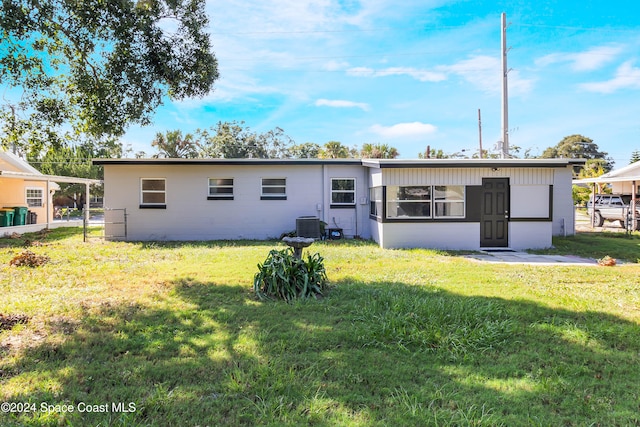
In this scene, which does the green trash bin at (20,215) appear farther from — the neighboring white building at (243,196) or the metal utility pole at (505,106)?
the metal utility pole at (505,106)

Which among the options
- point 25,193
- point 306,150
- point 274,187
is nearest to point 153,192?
point 274,187

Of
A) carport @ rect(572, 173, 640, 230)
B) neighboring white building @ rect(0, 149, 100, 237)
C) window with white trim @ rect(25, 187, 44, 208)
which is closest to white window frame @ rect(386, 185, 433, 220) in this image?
carport @ rect(572, 173, 640, 230)

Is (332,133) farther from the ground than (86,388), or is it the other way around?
(332,133)

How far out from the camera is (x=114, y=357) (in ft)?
11.8

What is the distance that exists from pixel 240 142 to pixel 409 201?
2921 centimetres

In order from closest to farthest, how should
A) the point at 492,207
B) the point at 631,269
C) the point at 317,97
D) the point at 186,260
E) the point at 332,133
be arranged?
1. the point at 631,269
2. the point at 186,260
3. the point at 492,207
4. the point at 317,97
5. the point at 332,133

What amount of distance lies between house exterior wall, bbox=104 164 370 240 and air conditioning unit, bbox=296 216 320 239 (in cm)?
108

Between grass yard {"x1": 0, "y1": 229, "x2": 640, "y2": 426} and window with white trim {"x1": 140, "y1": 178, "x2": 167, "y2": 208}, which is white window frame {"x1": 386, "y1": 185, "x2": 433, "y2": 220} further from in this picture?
window with white trim {"x1": 140, "y1": 178, "x2": 167, "y2": 208}

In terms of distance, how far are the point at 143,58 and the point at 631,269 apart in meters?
11.0

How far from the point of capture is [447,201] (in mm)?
11281

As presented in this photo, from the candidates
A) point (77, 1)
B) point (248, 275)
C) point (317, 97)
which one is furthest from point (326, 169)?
point (317, 97)

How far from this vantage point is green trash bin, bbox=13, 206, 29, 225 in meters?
15.6

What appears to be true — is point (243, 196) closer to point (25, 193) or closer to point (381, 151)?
point (25, 193)

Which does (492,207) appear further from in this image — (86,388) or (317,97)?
(317,97)
